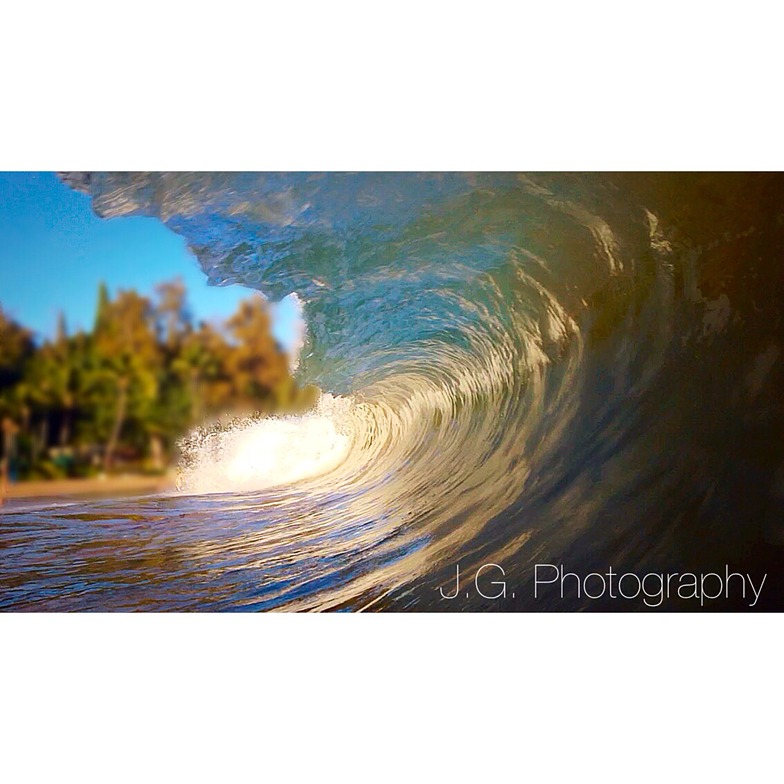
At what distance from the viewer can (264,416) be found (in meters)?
2.80

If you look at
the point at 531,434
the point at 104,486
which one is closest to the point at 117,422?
the point at 104,486

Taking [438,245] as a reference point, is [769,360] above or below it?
below

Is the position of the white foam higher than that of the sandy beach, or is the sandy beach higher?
the white foam

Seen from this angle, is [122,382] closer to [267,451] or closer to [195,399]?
[195,399]

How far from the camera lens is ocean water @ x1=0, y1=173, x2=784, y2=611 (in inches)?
106

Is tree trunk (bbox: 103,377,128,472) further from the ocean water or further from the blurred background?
the ocean water

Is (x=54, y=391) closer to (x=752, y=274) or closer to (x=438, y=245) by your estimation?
(x=438, y=245)

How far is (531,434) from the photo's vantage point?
2.86 m

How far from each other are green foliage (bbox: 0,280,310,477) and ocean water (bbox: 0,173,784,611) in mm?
157

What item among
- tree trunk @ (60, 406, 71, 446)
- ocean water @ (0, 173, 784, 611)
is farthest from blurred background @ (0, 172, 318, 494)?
ocean water @ (0, 173, 784, 611)

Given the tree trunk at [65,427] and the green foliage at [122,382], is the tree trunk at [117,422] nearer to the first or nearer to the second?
the green foliage at [122,382]

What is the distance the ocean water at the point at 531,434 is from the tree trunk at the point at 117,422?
7.4 inches
